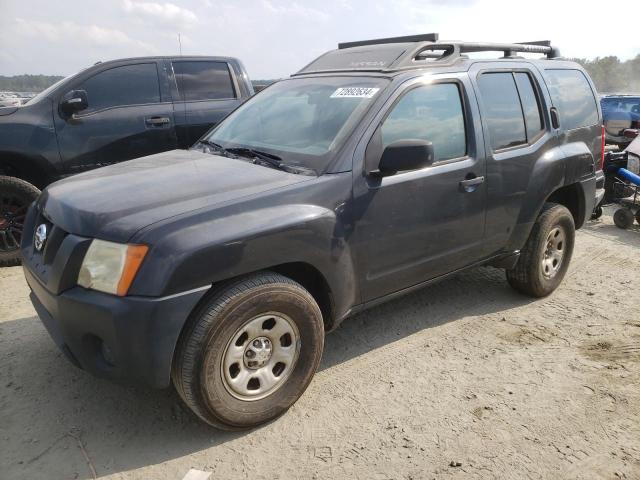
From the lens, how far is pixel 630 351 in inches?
139

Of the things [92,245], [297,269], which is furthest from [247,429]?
[92,245]

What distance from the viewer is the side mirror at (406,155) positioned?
2.85 meters

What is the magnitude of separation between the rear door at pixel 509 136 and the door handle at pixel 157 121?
3.53 meters

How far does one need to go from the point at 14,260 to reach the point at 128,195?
125 inches

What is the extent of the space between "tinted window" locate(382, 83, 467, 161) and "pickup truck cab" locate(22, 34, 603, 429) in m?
0.01

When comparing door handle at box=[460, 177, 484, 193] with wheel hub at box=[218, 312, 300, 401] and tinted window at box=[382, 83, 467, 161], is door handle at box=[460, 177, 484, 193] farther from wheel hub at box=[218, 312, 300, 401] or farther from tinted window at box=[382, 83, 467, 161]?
wheel hub at box=[218, 312, 300, 401]

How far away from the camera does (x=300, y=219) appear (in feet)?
8.79

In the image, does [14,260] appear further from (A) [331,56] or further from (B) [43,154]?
(A) [331,56]

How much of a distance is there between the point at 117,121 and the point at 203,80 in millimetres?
1189

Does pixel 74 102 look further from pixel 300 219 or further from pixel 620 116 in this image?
pixel 620 116

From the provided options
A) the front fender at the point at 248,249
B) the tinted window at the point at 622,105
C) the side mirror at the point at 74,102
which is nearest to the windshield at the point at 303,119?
the front fender at the point at 248,249

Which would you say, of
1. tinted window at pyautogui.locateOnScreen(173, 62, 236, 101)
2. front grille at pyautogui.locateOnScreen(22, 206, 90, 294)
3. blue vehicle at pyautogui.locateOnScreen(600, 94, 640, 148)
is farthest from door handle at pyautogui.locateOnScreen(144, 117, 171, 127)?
blue vehicle at pyautogui.locateOnScreen(600, 94, 640, 148)

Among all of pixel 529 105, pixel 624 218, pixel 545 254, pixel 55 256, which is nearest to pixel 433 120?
pixel 529 105

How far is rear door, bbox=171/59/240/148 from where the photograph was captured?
5957 millimetres
